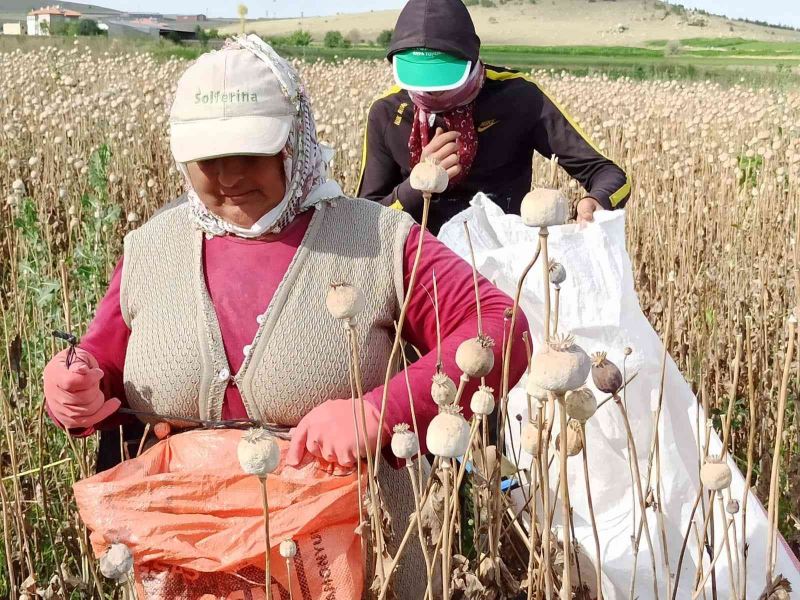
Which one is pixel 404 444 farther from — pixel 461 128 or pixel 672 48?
pixel 672 48

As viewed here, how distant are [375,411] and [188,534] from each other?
0.88 ft

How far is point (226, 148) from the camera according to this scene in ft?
3.75

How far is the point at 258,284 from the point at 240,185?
14cm

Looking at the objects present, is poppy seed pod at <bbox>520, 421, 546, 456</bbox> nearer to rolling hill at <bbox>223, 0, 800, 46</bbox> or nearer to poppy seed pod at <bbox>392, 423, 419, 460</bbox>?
poppy seed pod at <bbox>392, 423, 419, 460</bbox>

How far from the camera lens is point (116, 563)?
821 millimetres

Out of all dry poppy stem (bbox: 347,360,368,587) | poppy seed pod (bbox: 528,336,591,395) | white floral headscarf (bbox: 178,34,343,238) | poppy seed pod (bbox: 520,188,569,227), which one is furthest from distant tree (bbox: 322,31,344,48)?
poppy seed pod (bbox: 528,336,591,395)

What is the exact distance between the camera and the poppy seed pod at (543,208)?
2.53 feet

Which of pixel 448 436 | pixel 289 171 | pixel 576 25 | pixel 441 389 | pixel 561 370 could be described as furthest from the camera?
pixel 576 25

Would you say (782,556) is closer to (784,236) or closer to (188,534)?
(188,534)

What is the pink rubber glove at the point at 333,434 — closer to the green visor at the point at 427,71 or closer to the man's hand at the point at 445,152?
the man's hand at the point at 445,152

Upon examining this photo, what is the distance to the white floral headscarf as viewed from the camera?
4.02ft

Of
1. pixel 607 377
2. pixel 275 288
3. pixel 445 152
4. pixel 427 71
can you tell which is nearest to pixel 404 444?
pixel 607 377

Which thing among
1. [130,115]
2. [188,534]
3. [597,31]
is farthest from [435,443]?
[597,31]

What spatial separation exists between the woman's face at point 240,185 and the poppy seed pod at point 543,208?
51cm
